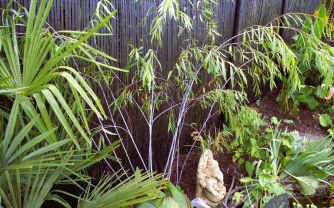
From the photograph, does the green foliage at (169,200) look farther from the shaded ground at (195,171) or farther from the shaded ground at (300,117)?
the shaded ground at (300,117)

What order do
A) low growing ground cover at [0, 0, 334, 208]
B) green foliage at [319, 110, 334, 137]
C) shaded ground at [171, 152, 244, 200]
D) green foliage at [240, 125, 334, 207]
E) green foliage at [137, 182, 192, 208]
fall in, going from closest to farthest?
low growing ground cover at [0, 0, 334, 208], green foliage at [137, 182, 192, 208], green foliage at [240, 125, 334, 207], shaded ground at [171, 152, 244, 200], green foliage at [319, 110, 334, 137]

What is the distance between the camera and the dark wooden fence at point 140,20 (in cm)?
Result: 209

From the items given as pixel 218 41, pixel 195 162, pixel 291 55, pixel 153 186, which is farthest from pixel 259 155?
pixel 153 186

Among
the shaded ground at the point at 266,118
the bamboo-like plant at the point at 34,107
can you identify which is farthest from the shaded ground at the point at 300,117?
the bamboo-like plant at the point at 34,107

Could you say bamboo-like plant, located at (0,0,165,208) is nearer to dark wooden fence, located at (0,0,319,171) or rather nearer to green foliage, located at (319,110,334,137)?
dark wooden fence, located at (0,0,319,171)

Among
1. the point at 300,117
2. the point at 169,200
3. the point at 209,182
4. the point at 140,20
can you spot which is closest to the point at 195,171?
the point at 209,182

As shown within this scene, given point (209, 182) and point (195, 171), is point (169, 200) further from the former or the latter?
point (195, 171)

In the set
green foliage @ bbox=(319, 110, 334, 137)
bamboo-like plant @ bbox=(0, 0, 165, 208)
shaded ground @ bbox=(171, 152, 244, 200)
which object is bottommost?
shaded ground @ bbox=(171, 152, 244, 200)

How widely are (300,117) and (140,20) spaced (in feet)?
8.56

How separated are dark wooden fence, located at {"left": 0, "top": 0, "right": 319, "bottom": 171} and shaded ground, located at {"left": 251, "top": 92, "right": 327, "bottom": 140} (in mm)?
1057

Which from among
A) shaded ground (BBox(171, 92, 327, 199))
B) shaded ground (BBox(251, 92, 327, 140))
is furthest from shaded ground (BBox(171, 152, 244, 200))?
shaded ground (BBox(251, 92, 327, 140))

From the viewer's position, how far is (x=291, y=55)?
78.0 inches

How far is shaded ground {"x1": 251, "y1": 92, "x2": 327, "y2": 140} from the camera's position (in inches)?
154

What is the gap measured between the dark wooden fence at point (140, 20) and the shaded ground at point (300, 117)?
1.06 m
